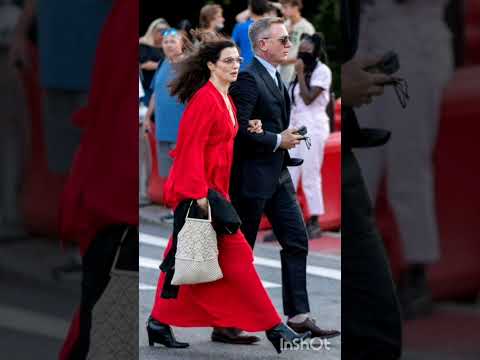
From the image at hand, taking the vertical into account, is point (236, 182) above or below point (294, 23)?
below

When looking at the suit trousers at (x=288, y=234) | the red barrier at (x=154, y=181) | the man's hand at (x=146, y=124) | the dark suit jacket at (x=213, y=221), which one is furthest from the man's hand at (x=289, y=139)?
the red barrier at (x=154, y=181)

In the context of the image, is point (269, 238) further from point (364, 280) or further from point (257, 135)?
point (364, 280)

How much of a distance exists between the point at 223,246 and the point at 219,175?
33 centimetres

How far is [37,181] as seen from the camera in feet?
15.1

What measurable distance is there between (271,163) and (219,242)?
1.85 ft

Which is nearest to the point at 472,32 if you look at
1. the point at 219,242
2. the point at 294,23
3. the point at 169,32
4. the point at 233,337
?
the point at 219,242

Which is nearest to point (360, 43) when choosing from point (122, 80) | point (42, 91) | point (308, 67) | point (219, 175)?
point (122, 80)

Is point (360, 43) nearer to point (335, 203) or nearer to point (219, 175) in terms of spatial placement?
point (219, 175)

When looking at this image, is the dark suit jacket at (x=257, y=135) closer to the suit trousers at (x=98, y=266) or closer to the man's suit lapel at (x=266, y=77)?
the man's suit lapel at (x=266, y=77)

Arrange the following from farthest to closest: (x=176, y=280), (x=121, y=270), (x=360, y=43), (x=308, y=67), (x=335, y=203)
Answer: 1. (x=335, y=203)
2. (x=308, y=67)
3. (x=176, y=280)
4. (x=121, y=270)
5. (x=360, y=43)

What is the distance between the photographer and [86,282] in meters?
4.66

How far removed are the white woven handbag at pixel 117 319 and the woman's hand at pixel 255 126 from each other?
5.88 feet

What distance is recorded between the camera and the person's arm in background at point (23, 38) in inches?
176

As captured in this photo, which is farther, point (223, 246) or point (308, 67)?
point (308, 67)
